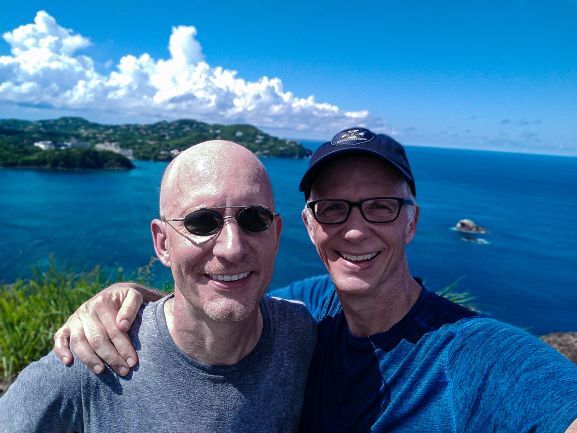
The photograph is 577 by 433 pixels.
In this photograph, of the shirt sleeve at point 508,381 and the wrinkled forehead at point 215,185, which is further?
the wrinkled forehead at point 215,185

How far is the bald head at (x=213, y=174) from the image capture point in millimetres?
1936

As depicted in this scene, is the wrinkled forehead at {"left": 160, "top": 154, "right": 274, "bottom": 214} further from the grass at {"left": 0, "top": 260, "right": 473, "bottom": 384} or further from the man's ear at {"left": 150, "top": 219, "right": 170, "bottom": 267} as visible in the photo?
the grass at {"left": 0, "top": 260, "right": 473, "bottom": 384}

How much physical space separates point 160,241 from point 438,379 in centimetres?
144

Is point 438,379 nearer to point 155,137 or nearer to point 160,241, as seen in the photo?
point 160,241

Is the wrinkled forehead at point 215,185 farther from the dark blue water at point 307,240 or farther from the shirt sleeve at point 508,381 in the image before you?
the dark blue water at point 307,240

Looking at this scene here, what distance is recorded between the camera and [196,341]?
6.62ft

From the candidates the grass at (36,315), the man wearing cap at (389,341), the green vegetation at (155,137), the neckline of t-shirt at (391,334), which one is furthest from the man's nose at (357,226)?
the green vegetation at (155,137)

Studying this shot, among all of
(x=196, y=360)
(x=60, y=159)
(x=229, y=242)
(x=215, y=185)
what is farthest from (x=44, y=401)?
(x=60, y=159)

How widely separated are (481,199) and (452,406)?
101 metres

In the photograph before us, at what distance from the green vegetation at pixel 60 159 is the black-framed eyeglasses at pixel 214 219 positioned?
99.3m

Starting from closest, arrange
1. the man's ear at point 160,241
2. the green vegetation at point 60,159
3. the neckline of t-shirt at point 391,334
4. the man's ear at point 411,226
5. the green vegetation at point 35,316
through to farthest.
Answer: the man's ear at point 160,241 → the neckline of t-shirt at point 391,334 → the man's ear at point 411,226 → the green vegetation at point 35,316 → the green vegetation at point 60,159

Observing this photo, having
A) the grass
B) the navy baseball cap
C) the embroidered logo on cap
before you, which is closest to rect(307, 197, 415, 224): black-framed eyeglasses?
the navy baseball cap

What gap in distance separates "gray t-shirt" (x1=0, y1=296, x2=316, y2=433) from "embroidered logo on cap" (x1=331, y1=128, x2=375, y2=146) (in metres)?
1.22

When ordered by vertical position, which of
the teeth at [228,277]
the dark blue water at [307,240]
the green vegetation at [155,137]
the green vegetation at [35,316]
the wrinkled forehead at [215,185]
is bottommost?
the dark blue water at [307,240]
